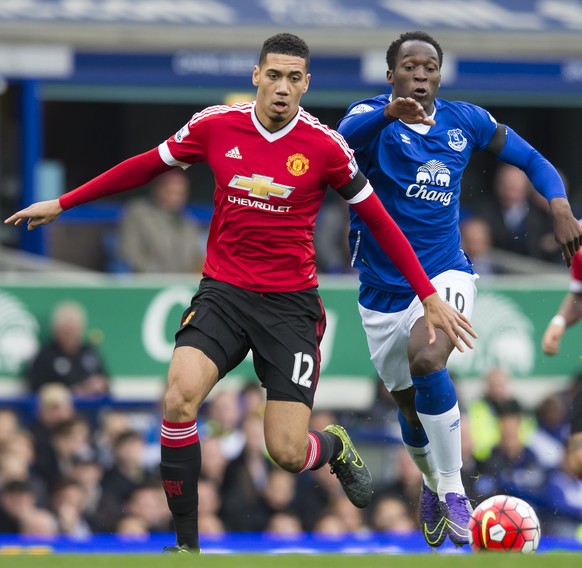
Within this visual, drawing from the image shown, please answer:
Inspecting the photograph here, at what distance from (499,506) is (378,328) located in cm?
120

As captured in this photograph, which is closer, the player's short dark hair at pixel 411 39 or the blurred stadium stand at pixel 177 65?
the player's short dark hair at pixel 411 39

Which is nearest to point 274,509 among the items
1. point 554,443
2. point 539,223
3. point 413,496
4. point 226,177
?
point 413,496

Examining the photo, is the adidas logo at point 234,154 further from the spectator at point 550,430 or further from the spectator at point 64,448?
the spectator at point 550,430

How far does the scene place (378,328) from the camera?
8.41m

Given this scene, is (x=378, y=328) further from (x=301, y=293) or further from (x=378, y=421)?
(x=378, y=421)

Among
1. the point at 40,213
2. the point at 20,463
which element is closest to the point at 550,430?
the point at 20,463

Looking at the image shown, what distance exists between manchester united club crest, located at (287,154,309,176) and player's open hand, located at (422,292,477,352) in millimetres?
927

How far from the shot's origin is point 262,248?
7730 millimetres

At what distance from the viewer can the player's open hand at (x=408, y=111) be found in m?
7.40

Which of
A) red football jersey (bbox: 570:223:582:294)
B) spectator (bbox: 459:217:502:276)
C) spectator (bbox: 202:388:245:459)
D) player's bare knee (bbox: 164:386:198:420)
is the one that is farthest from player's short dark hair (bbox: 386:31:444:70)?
spectator (bbox: 459:217:502:276)

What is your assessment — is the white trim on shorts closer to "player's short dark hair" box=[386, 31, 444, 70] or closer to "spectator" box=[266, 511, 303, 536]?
"player's short dark hair" box=[386, 31, 444, 70]

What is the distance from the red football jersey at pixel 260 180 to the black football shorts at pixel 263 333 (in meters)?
0.09

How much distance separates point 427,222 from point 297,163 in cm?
93

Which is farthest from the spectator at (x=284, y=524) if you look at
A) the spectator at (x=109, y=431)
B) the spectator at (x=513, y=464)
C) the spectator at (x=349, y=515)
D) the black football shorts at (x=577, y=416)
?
the black football shorts at (x=577, y=416)
